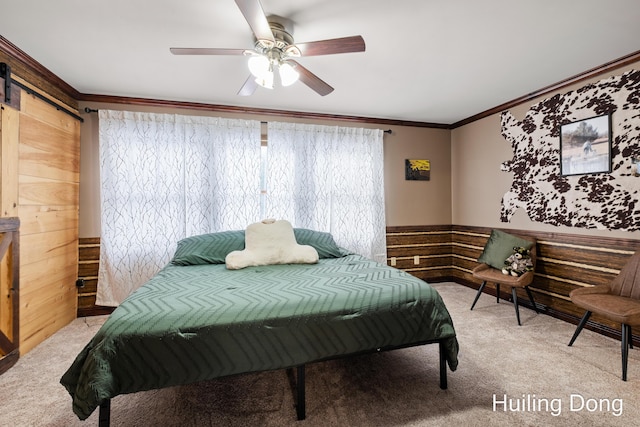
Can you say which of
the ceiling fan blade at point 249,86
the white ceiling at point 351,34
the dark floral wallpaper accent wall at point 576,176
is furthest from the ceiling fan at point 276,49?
the dark floral wallpaper accent wall at point 576,176

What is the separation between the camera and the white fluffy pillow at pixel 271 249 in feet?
8.75

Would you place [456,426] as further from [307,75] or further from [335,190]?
[335,190]

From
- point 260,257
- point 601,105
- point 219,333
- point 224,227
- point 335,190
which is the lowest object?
point 219,333

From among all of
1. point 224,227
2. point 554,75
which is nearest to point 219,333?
point 224,227

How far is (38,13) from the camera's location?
6.18 ft

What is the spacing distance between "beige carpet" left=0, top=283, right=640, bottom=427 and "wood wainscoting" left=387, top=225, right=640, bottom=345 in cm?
55

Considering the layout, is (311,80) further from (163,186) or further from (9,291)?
(9,291)

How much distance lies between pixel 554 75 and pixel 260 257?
3227 mm

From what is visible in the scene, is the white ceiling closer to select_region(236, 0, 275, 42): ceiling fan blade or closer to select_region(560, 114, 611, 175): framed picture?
select_region(236, 0, 275, 42): ceiling fan blade

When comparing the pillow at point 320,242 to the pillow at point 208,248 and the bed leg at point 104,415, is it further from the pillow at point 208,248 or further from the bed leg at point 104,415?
the bed leg at point 104,415

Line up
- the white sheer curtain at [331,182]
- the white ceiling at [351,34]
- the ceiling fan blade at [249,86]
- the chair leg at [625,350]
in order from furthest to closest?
the white sheer curtain at [331,182], the ceiling fan blade at [249,86], the chair leg at [625,350], the white ceiling at [351,34]

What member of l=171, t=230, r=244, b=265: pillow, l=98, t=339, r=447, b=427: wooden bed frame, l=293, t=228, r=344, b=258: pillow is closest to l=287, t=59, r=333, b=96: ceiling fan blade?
l=293, t=228, r=344, b=258: pillow

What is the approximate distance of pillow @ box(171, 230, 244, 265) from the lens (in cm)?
274

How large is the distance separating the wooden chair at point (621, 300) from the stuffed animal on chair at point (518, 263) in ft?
1.80
